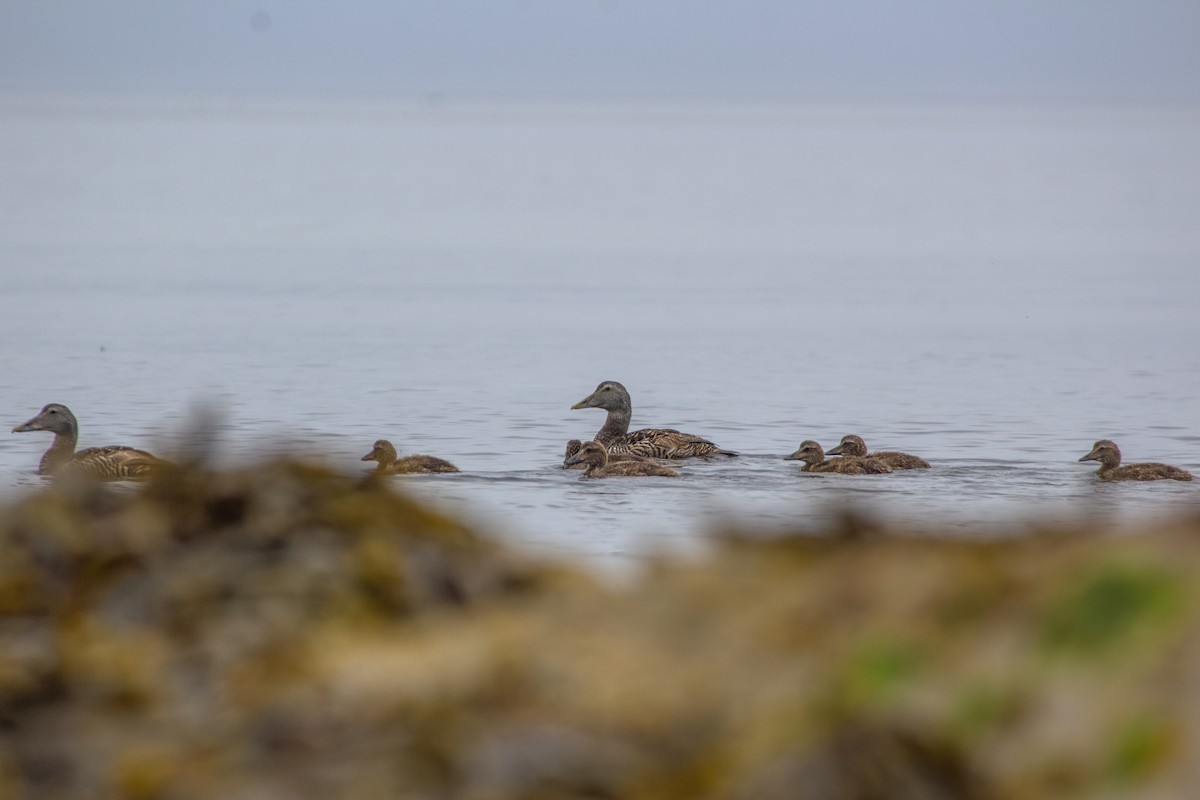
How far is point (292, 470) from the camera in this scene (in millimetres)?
3373

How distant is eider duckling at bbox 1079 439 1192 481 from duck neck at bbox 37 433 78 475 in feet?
27.2

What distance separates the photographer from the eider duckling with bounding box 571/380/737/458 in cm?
1703

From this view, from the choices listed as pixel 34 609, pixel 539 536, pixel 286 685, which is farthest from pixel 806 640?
pixel 539 536

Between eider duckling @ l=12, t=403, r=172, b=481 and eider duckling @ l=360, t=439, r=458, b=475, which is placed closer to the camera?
eider duckling @ l=12, t=403, r=172, b=481

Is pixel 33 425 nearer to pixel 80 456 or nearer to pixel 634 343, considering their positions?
pixel 80 456

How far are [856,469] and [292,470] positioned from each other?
40.4 feet

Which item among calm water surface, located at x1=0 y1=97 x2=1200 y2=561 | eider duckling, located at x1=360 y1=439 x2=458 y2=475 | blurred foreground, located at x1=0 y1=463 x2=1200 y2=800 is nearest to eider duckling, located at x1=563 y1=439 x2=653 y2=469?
→ calm water surface, located at x1=0 y1=97 x2=1200 y2=561

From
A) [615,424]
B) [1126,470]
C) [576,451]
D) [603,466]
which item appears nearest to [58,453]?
[576,451]

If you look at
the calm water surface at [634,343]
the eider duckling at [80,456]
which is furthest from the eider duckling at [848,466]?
the eider duckling at [80,456]

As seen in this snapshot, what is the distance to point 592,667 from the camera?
255cm

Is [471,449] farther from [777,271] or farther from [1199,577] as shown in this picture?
[777,271]

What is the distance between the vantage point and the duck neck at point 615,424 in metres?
19.6

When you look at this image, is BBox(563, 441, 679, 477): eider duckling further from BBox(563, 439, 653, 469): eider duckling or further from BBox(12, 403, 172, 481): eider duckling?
BBox(12, 403, 172, 481): eider duckling

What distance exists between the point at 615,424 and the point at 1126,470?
638 centimetres
